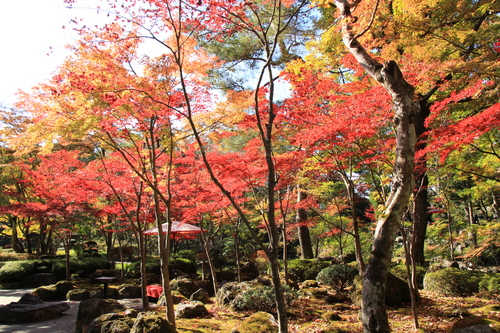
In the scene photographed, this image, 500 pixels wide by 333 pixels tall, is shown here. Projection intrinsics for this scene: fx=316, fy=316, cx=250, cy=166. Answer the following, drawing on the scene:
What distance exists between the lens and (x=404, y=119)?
3574mm

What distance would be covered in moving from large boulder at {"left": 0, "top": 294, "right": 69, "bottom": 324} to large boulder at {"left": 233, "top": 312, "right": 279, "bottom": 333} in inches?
200

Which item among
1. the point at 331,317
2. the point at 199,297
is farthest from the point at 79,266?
the point at 331,317

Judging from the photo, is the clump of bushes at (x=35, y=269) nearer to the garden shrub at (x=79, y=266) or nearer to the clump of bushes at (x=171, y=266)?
the garden shrub at (x=79, y=266)

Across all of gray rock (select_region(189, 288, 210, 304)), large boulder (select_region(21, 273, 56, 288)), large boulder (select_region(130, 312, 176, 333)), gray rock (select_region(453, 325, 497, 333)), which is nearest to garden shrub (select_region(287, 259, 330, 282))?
gray rock (select_region(189, 288, 210, 304))

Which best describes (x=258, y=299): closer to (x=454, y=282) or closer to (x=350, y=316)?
(x=350, y=316)

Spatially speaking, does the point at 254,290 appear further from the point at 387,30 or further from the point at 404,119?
the point at 387,30

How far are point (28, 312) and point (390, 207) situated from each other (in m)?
7.79

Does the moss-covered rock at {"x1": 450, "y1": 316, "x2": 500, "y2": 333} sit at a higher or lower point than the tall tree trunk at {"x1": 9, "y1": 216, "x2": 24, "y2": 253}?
lower

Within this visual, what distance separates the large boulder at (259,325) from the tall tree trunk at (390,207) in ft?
5.54

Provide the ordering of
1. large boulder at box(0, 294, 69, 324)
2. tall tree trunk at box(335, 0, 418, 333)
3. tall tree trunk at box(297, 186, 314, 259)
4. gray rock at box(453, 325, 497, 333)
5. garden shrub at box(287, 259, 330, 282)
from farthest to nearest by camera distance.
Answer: tall tree trunk at box(297, 186, 314, 259), garden shrub at box(287, 259, 330, 282), large boulder at box(0, 294, 69, 324), gray rock at box(453, 325, 497, 333), tall tree trunk at box(335, 0, 418, 333)

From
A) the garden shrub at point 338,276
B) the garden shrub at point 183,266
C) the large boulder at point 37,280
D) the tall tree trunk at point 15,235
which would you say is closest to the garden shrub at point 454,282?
the garden shrub at point 338,276

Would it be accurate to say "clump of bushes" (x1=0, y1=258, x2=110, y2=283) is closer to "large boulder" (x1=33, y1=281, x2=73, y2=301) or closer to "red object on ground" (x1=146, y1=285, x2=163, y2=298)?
"large boulder" (x1=33, y1=281, x2=73, y2=301)

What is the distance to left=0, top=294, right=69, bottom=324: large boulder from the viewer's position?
6.84 m

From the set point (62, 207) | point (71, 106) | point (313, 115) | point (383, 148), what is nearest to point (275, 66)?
point (313, 115)
